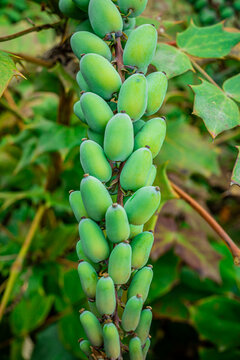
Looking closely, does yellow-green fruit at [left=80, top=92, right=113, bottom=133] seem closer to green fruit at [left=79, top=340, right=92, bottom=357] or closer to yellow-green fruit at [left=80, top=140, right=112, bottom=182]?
yellow-green fruit at [left=80, top=140, right=112, bottom=182]

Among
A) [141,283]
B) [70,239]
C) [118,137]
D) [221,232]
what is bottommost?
[70,239]

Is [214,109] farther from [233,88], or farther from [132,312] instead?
[132,312]

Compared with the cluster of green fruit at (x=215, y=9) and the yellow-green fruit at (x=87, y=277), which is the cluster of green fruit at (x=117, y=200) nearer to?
the yellow-green fruit at (x=87, y=277)

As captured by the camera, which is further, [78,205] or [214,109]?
[214,109]

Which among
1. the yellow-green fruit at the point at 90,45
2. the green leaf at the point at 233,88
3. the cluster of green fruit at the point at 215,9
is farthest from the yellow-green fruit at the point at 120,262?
the cluster of green fruit at the point at 215,9

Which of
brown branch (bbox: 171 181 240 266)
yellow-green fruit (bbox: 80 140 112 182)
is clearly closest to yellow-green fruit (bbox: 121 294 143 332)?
yellow-green fruit (bbox: 80 140 112 182)

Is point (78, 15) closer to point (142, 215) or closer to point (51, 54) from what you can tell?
point (51, 54)

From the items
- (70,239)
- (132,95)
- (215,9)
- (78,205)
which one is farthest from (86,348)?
(215,9)

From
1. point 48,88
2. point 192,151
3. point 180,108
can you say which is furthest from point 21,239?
point 180,108
